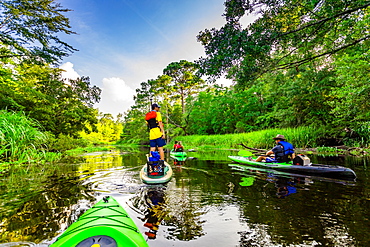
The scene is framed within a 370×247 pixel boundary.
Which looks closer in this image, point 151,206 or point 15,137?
point 151,206


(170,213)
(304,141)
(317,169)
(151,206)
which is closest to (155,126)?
(151,206)

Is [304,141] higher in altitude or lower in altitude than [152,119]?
lower

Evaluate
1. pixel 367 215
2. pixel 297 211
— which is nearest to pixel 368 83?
pixel 367 215

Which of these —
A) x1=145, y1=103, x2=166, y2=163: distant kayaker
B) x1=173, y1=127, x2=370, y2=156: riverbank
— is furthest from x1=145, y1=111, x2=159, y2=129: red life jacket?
x1=173, y1=127, x2=370, y2=156: riverbank

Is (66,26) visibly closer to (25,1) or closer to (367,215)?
(25,1)

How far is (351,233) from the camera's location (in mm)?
2314

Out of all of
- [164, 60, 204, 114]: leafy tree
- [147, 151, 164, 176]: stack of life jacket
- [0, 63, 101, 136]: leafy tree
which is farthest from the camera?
[164, 60, 204, 114]: leafy tree

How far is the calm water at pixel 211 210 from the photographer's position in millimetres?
2303

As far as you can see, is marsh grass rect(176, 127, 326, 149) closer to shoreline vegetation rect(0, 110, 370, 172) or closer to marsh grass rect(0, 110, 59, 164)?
shoreline vegetation rect(0, 110, 370, 172)

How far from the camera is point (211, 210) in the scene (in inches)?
128

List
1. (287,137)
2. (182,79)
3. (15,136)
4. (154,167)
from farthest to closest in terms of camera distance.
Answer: (182,79) → (287,137) → (15,136) → (154,167)

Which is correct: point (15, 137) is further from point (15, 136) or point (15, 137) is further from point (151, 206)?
point (151, 206)

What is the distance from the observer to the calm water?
230cm

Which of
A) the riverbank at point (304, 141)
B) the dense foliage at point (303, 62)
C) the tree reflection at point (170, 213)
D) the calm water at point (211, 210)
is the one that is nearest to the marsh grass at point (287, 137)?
the riverbank at point (304, 141)
